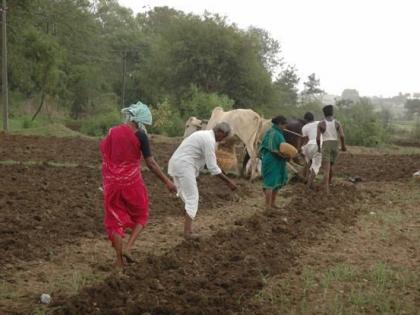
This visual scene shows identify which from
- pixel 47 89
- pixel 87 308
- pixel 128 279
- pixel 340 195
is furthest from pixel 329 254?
pixel 47 89

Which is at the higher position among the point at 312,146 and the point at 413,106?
the point at 312,146

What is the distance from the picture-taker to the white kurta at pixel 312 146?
435 inches

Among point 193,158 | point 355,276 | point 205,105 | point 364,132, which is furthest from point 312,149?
point 364,132

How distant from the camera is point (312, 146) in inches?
438

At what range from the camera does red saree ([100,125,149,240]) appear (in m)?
5.95

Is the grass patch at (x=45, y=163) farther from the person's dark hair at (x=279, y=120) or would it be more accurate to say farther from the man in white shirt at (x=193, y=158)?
the man in white shirt at (x=193, y=158)

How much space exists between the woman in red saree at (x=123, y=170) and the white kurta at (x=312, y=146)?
553 cm

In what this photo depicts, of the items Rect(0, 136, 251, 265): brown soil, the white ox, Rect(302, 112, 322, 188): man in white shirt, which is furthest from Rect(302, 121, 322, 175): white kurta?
the white ox

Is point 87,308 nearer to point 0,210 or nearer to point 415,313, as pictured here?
point 415,313

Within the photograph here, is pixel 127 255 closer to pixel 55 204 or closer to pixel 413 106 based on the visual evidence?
pixel 55 204

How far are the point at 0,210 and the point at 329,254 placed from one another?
431 cm

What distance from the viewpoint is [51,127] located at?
23.5m

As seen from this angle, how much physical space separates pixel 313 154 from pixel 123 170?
586cm

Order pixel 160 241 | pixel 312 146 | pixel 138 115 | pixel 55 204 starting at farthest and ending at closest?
pixel 312 146
pixel 55 204
pixel 160 241
pixel 138 115
